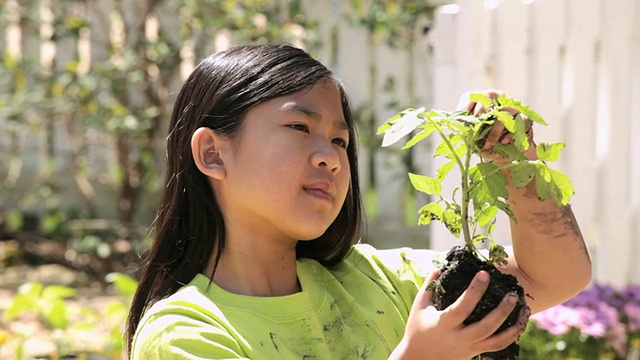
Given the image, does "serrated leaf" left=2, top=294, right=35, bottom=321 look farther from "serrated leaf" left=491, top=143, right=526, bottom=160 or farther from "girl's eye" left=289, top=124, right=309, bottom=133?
"serrated leaf" left=491, top=143, right=526, bottom=160

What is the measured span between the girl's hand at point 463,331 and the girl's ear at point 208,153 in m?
0.50

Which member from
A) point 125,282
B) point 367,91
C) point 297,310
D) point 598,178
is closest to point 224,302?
point 297,310

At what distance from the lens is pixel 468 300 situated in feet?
4.88

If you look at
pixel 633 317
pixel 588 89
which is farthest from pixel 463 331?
pixel 588 89

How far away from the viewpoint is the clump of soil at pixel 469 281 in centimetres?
150

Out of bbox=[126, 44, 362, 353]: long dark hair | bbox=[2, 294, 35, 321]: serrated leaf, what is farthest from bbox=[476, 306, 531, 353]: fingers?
bbox=[2, 294, 35, 321]: serrated leaf

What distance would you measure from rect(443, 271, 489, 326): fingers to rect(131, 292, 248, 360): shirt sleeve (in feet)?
1.21

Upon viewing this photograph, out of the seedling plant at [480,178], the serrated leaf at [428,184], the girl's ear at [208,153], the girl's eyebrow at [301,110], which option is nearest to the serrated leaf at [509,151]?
the seedling plant at [480,178]

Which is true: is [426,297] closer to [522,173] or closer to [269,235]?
[522,173]

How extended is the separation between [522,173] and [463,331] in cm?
27

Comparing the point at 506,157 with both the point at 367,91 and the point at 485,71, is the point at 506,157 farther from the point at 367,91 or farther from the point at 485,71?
the point at 367,91

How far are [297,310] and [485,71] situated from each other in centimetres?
188

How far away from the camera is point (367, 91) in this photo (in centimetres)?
501

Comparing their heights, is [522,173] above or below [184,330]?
above
